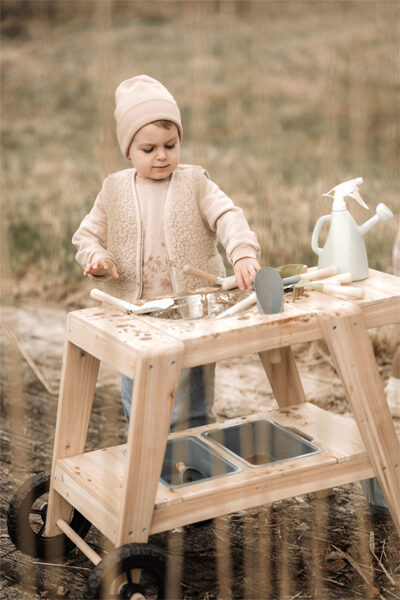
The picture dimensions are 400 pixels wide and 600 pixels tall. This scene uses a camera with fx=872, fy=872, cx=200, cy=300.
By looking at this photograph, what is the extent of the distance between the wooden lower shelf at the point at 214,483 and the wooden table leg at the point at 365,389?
4cm

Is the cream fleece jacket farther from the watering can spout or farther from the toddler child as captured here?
the watering can spout

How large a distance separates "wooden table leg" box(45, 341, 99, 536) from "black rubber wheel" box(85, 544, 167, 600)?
33 centimetres

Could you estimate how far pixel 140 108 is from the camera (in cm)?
198

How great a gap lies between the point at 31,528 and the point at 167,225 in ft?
2.51

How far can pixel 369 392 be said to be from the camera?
182 centimetres

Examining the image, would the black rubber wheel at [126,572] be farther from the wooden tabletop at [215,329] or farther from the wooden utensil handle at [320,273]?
the wooden utensil handle at [320,273]

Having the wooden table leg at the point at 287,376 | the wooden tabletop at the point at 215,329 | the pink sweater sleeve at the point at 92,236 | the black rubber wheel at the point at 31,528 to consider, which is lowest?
the black rubber wheel at the point at 31,528

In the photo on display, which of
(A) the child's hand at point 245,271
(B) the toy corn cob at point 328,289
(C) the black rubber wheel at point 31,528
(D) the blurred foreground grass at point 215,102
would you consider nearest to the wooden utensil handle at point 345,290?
(B) the toy corn cob at point 328,289

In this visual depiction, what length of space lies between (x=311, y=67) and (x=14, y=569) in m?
6.27

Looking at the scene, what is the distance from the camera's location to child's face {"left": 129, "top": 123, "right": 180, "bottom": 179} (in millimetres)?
1988

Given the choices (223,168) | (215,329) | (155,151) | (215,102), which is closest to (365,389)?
(215,329)

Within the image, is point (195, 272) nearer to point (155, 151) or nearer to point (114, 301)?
point (114, 301)

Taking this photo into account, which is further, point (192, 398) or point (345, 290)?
point (192, 398)

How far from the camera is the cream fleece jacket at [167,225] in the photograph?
6.82ft
